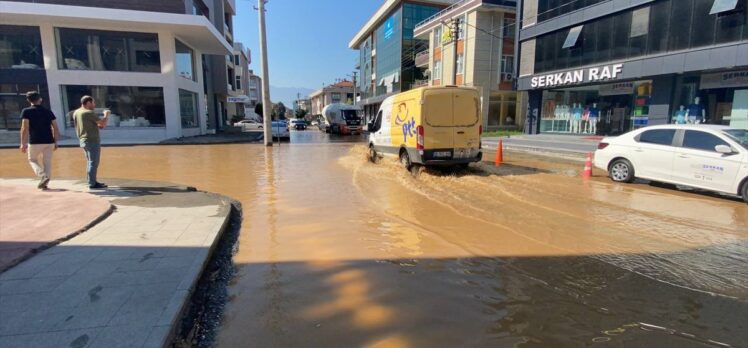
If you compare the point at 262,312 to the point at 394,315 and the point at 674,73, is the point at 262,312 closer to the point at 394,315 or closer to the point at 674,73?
the point at 394,315

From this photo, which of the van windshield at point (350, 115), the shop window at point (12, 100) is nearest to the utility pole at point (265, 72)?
the shop window at point (12, 100)

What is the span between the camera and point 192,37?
1069 inches

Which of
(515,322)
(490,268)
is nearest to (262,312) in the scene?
(515,322)

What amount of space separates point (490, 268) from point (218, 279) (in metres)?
2.96

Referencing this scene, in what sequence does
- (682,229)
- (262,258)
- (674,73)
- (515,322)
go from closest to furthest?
(515,322) → (262,258) → (682,229) → (674,73)

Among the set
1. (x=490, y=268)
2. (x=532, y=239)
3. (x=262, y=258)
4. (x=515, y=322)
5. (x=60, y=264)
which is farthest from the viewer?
(x=532, y=239)

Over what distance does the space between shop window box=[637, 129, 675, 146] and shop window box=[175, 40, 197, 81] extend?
82.6 ft

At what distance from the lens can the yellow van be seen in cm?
1063

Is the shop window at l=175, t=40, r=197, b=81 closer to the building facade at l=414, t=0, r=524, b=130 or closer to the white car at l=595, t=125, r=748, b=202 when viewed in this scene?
the building facade at l=414, t=0, r=524, b=130

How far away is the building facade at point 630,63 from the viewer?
56.6ft

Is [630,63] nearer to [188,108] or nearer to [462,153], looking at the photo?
[462,153]

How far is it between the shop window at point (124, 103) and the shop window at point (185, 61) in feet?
8.20

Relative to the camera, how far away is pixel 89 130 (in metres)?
8.20

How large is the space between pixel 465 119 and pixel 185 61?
78.4 feet
